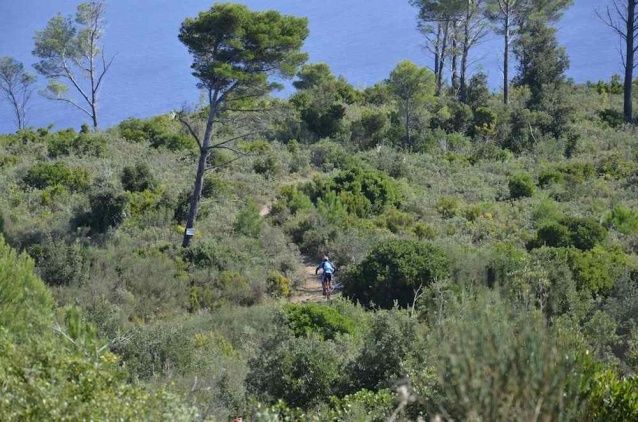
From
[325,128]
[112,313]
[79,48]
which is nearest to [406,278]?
[112,313]

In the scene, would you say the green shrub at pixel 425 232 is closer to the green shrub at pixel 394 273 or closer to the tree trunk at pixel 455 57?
the green shrub at pixel 394 273

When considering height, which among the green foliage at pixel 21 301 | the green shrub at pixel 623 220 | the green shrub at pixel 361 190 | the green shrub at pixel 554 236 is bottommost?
the green foliage at pixel 21 301

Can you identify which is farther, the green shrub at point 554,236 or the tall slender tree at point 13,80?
the tall slender tree at point 13,80

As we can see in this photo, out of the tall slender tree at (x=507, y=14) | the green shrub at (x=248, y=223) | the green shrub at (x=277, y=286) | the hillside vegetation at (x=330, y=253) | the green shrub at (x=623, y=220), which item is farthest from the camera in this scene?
the tall slender tree at (x=507, y=14)

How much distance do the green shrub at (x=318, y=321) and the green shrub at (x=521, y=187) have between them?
12.8 m

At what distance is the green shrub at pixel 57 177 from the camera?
25.9 m

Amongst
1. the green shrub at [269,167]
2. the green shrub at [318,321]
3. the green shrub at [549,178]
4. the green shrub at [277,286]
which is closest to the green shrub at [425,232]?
the green shrub at [277,286]

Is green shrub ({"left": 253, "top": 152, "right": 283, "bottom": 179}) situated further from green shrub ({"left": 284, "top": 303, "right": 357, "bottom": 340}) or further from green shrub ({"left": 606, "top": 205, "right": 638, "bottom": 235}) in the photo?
green shrub ({"left": 284, "top": 303, "right": 357, "bottom": 340})

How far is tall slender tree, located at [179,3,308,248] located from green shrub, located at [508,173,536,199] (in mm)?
8418

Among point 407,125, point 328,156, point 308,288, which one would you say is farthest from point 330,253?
point 407,125

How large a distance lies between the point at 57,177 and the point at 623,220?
54.7 ft

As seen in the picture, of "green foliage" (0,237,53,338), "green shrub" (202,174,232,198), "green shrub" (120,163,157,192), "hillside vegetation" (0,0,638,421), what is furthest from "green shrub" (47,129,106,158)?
"green foliage" (0,237,53,338)

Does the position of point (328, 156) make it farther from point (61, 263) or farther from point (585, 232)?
point (61, 263)

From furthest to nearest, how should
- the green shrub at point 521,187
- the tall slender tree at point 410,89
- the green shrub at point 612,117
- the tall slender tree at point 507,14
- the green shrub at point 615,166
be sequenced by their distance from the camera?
the tall slender tree at point 507,14 → the green shrub at point 612,117 → the tall slender tree at point 410,89 → the green shrub at point 615,166 → the green shrub at point 521,187
